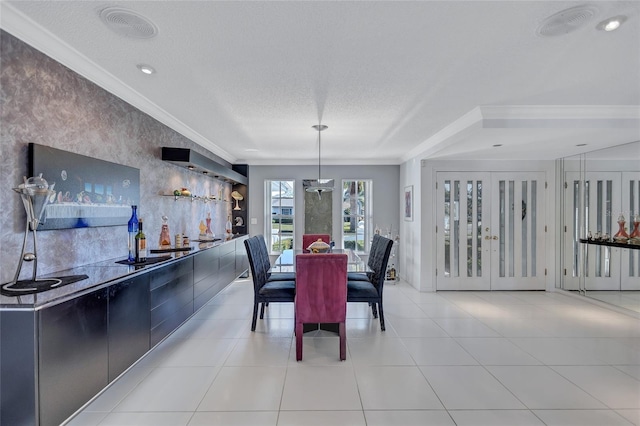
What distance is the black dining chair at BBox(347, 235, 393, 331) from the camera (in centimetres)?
345

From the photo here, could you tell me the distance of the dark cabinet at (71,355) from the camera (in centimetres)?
154

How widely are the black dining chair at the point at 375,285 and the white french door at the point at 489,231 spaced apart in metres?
2.02

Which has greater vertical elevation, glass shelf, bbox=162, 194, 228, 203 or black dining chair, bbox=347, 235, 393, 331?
glass shelf, bbox=162, 194, 228, 203

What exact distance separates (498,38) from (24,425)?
3.32m

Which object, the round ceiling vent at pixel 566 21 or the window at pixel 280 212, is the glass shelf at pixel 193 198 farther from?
the round ceiling vent at pixel 566 21

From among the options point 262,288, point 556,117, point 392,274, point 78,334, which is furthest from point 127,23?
point 392,274

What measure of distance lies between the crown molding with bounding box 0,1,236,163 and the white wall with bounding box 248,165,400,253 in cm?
302

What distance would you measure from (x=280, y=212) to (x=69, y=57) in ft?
15.4

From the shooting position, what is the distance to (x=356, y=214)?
21.8ft

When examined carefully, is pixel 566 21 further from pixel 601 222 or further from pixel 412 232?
pixel 601 222

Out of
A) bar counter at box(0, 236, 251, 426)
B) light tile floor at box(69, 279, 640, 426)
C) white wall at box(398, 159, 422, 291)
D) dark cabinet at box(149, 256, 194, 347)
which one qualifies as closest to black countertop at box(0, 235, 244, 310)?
bar counter at box(0, 236, 251, 426)

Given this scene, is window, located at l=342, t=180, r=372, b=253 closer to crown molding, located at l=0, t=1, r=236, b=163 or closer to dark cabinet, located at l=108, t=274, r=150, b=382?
crown molding, located at l=0, t=1, r=236, b=163

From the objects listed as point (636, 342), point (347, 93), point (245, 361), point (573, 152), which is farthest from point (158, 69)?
point (573, 152)

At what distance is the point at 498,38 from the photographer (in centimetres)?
194
